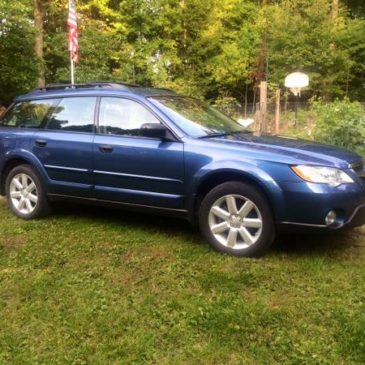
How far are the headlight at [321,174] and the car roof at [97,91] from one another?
6.28ft

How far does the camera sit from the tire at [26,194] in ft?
19.5

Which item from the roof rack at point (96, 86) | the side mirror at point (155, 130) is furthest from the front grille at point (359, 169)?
the roof rack at point (96, 86)

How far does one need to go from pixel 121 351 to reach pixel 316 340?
124 cm

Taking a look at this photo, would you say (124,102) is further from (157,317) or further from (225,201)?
(157,317)

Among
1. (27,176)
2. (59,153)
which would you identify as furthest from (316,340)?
(27,176)

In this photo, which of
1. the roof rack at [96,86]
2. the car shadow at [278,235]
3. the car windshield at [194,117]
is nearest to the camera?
the car shadow at [278,235]

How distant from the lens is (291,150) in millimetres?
4590

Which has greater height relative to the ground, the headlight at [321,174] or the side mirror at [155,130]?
the side mirror at [155,130]

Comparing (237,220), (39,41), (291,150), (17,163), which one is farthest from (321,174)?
(39,41)

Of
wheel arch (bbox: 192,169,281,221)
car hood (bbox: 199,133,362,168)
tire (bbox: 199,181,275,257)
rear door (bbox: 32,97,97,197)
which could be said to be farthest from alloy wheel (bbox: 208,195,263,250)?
rear door (bbox: 32,97,97,197)

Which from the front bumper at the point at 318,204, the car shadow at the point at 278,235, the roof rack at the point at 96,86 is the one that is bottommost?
the car shadow at the point at 278,235

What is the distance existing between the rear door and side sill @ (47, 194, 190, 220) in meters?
0.07

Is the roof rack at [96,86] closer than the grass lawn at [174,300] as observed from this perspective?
No

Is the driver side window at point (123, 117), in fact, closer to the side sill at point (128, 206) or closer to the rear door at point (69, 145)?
the rear door at point (69, 145)
